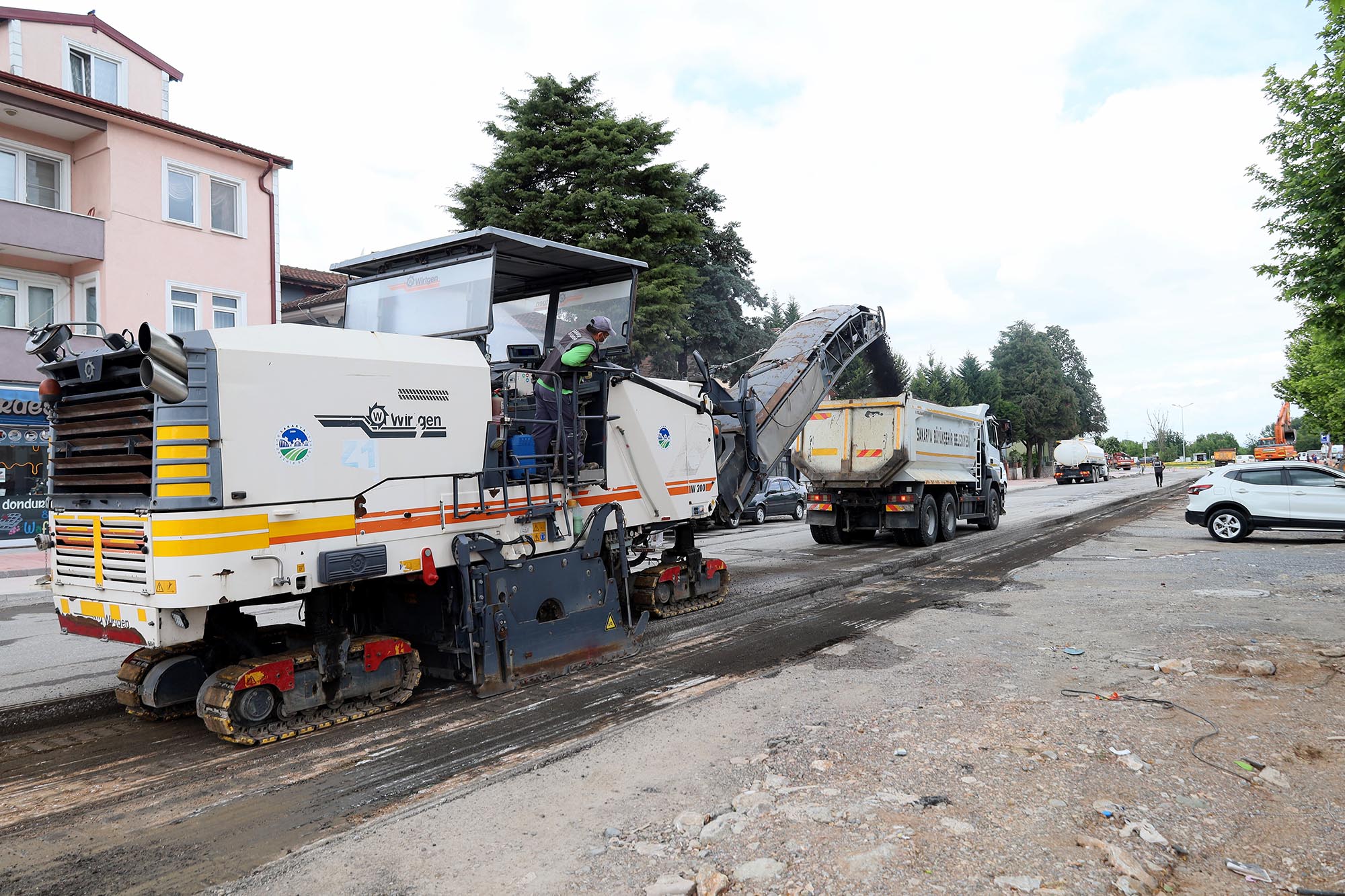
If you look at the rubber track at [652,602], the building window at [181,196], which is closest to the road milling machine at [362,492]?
the rubber track at [652,602]

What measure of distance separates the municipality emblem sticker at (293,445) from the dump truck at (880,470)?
1109cm

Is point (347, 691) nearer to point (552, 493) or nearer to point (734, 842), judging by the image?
point (552, 493)

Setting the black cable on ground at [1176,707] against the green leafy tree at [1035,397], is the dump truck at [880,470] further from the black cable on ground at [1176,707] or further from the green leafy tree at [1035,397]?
the green leafy tree at [1035,397]

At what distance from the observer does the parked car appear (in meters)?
23.8

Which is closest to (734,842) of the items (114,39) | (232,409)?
(232,409)

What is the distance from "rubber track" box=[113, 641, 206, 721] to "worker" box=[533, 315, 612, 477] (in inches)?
114

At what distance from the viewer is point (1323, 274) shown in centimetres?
1247

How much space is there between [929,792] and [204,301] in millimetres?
21031

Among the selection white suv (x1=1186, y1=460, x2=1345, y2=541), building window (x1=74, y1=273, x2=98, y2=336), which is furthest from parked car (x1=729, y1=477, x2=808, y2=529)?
building window (x1=74, y1=273, x2=98, y2=336)

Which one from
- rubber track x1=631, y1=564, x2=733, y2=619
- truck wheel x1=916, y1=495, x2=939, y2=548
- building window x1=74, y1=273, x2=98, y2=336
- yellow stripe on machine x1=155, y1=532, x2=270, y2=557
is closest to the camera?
yellow stripe on machine x1=155, y1=532, x2=270, y2=557

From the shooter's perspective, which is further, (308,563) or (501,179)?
(501,179)

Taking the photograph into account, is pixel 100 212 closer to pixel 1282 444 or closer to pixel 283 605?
pixel 283 605

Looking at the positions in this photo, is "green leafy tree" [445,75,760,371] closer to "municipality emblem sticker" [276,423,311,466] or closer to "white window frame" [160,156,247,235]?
"white window frame" [160,156,247,235]

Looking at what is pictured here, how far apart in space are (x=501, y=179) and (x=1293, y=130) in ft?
54.2
